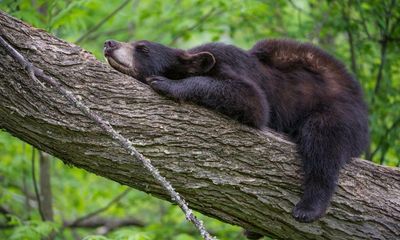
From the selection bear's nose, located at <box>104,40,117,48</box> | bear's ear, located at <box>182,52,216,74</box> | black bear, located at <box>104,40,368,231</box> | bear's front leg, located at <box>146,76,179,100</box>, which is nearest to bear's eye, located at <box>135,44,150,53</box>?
black bear, located at <box>104,40,368,231</box>

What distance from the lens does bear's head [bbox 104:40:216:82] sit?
16.1 feet

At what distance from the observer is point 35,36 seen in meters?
4.17

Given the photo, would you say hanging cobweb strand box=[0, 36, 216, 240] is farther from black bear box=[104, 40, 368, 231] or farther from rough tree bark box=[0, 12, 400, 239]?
black bear box=[104, 40, 368, 231]

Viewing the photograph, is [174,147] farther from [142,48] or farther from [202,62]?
[142,48]

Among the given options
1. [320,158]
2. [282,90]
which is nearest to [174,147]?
[320,158]

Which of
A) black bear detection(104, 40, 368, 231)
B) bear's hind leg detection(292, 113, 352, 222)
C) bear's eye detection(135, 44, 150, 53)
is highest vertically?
bear's eye detection(135, 44, 150, 53)

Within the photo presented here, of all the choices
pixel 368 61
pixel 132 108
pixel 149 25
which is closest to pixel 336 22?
pixel 368 61

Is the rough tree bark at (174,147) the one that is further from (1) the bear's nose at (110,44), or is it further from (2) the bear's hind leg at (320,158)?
(1) the bear's nose at (110,44)

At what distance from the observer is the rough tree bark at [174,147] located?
4.04m

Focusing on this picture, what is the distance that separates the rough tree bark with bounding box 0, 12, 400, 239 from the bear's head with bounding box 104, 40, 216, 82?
61 cm

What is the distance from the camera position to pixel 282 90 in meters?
5.27

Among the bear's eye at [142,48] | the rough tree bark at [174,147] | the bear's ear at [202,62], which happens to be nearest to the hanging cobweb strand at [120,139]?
the rough tree bark at [174,147]

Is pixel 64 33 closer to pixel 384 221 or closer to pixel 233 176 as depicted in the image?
pixel 233 176

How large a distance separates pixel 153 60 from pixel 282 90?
115 cm
